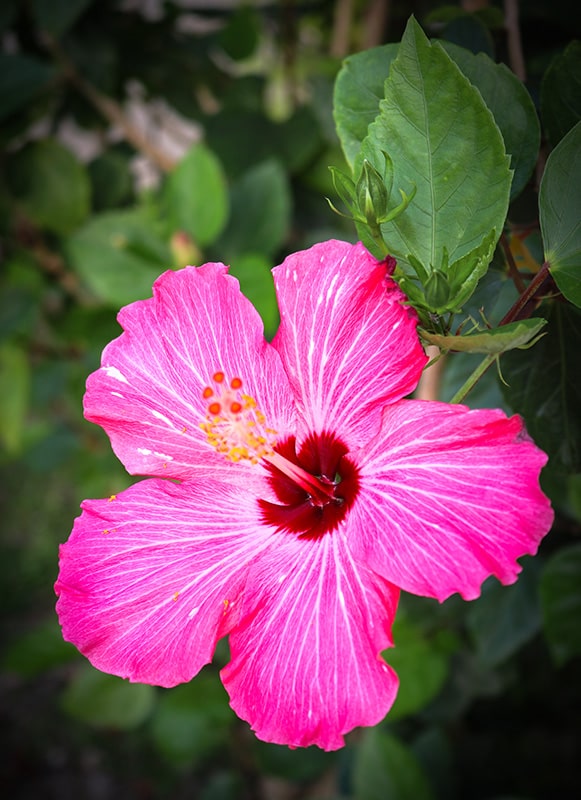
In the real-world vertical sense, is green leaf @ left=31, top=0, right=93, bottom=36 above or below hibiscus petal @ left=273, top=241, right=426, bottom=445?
above

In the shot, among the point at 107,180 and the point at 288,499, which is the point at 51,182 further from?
the point at 288,499

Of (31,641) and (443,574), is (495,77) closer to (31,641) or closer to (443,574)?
(443,574)

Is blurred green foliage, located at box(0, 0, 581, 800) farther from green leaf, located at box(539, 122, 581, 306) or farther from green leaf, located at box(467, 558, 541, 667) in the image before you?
green leaf, located at box(539, 122, 581, 306)

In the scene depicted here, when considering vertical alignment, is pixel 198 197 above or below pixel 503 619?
above

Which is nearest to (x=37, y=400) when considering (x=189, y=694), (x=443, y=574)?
(x=189, y=694)

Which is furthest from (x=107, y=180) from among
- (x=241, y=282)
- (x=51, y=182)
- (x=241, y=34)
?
(x=241, y=282)

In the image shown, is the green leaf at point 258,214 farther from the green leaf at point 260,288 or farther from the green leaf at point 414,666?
the green leaf at point 414,666

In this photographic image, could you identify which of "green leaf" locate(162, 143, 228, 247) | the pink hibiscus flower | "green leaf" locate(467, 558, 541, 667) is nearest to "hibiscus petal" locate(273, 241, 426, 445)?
the pink hibiscus flower
